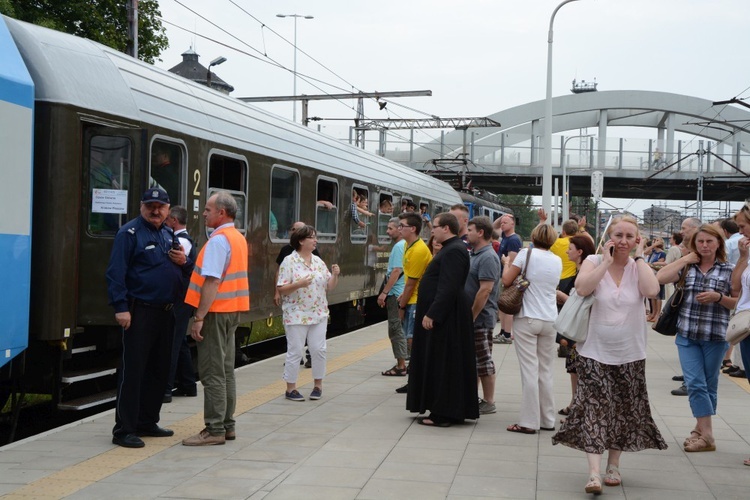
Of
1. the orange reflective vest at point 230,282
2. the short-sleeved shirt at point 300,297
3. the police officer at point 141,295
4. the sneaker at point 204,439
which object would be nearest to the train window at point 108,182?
the police officer at point 141,295

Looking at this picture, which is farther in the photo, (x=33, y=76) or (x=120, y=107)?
(x=120, y=107)

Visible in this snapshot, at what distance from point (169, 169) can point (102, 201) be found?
1.29 meters

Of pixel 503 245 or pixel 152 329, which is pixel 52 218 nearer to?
pixel 152 329

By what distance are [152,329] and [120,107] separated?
2389mm

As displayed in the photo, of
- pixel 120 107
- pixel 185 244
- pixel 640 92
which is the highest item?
pixel 640 92

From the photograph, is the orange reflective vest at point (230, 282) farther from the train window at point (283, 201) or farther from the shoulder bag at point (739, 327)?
the train window at point (283, 201)

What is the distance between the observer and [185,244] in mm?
8344

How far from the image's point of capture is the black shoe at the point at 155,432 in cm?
731

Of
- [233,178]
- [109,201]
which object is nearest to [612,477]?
[109,201]

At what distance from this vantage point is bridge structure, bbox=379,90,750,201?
1928 inches

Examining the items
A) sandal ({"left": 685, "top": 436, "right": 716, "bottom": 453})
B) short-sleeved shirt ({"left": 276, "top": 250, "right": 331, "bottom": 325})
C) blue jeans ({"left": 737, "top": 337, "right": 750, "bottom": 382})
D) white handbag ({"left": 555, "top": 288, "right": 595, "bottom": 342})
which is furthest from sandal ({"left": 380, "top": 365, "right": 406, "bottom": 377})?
white handbag ({"left": 555, "top": 288, "right": 595, "bottom": 342})

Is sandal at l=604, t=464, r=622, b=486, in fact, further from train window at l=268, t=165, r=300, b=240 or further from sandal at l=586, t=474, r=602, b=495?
train window at l=268, t=165, r=300, b=240

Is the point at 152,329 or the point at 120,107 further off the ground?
the point at 120,107

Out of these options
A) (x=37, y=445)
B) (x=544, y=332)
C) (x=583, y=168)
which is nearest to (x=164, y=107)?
(x=37, y=445)
